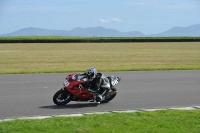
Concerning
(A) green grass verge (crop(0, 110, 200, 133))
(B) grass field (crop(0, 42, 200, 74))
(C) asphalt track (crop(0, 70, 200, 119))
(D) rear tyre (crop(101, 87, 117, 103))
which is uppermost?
(A) green grass verge (crop(0, 110, 200, 133))

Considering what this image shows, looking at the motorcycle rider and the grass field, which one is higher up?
the motorcycle rider

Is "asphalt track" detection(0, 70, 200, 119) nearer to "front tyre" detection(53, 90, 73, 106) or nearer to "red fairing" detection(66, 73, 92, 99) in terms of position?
"front tyre" detection(53, 90, 73, 106)

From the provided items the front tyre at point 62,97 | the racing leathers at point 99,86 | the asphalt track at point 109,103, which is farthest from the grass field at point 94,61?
the front tyre at point 62,97

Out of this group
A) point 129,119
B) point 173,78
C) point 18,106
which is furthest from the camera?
point 173,78

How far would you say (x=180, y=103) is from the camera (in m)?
12.9

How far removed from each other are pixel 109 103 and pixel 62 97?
1.44 m

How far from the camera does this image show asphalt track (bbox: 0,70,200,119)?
11.8m

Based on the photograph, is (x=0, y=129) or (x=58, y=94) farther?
(x=58, y=94)

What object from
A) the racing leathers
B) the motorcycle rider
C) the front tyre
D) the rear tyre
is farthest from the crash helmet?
the rear tyre

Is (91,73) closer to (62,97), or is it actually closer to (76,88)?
(76,88)

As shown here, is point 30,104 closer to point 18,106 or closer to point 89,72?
point 18,106

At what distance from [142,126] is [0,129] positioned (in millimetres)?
2614

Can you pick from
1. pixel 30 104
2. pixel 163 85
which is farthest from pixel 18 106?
pixel 163 85

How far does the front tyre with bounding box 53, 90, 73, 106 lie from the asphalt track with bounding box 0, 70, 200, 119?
0.53 feet
